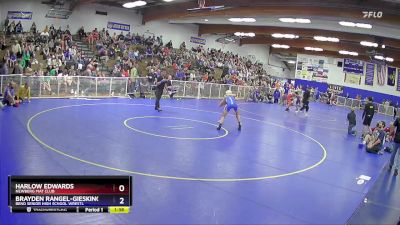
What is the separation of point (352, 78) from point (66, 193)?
44.2 metres

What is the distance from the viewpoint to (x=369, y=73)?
43156 millimetres

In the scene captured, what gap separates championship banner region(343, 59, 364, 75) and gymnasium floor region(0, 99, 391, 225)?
27.7 m

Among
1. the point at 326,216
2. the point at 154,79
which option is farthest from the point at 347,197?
the point at 154,79

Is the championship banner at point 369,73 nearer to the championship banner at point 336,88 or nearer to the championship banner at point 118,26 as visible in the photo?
the championship banner at point 336,88

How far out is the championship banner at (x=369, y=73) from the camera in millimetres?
42862

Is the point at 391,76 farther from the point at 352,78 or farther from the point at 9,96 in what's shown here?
the point at 9,96

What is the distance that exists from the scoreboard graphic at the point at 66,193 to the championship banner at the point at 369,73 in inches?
1692

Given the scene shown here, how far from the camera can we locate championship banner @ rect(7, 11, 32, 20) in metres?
27.2

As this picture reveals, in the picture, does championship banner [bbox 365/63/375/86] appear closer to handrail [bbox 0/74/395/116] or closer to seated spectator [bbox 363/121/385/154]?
handrail [bbox 0/74/395/116]

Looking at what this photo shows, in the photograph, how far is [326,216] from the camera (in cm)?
831

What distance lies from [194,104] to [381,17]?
11671 mm

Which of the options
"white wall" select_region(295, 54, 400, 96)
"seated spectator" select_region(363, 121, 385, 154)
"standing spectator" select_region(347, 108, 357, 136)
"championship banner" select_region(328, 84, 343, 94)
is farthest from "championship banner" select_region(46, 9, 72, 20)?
"championship banner" select_region(328, 84, 343, 94)

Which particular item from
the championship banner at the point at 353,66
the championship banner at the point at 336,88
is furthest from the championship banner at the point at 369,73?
the championship banner at the point at 336,88
